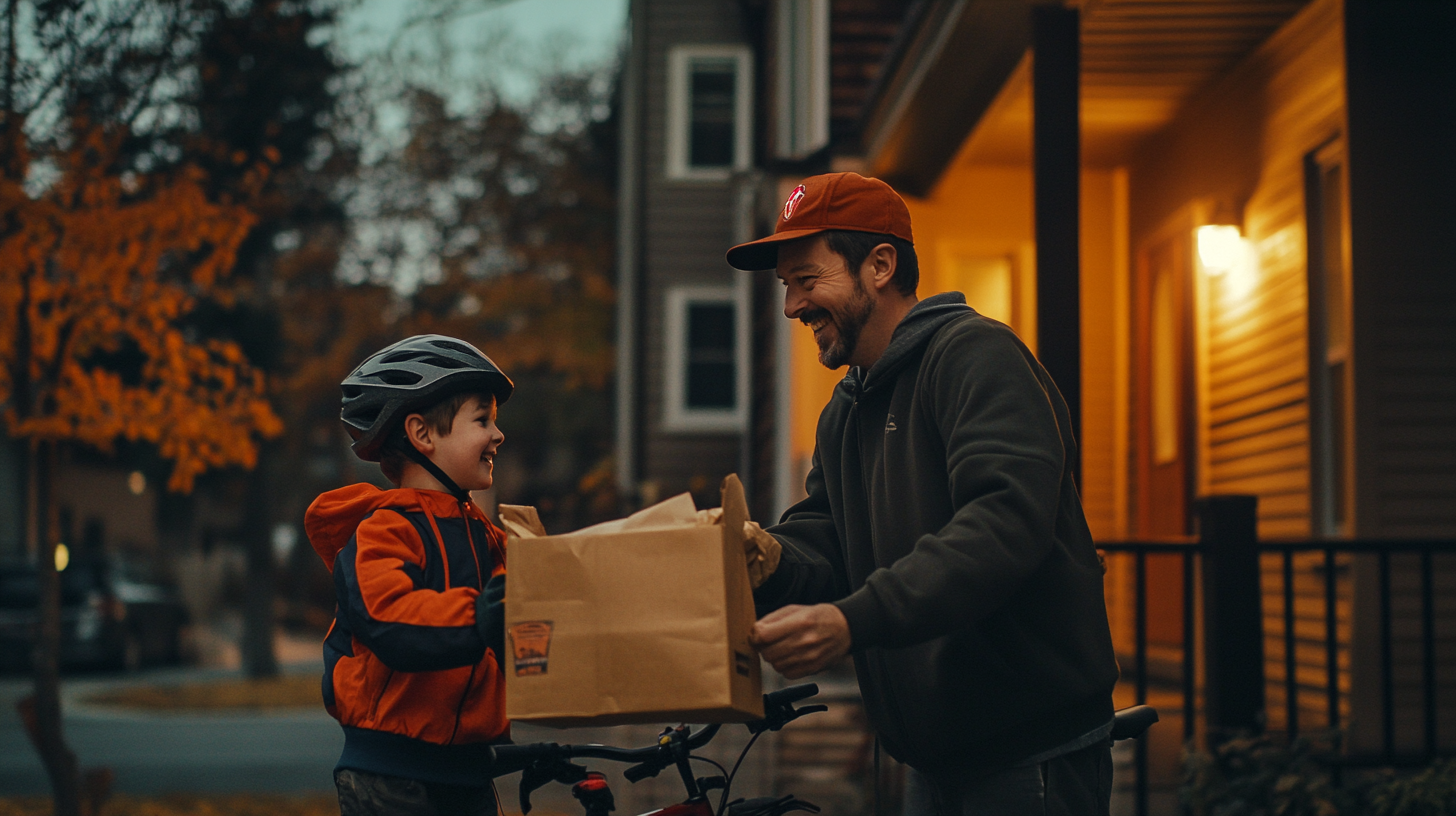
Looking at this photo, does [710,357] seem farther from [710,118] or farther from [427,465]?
[427,465]

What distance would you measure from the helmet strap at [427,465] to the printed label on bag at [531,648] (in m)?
0.66

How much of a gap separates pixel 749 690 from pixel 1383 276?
17.0 feet

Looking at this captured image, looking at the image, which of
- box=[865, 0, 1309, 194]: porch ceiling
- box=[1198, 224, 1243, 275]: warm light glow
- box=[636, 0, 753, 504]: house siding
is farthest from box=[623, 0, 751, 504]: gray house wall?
box=[1198, 224, 1243, 275]: warm light glow

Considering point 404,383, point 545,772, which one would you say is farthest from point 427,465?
point 545,772

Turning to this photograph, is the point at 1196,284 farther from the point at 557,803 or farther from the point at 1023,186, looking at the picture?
the point at 557,803

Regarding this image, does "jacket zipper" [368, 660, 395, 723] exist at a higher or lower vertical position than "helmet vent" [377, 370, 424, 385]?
lower

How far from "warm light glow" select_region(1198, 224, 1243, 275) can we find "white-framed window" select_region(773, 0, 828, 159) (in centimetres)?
285

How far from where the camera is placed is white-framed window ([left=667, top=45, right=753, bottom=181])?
1642 cm

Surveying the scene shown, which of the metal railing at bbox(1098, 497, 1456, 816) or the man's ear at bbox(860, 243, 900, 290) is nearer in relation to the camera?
the man's ear at bbox(860, 243, 900, 290)

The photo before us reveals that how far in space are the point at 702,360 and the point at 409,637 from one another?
47.6ft

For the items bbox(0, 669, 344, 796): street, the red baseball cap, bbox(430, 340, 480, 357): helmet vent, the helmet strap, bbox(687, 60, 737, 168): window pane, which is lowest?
bbox(0, 669, 344, 796): street

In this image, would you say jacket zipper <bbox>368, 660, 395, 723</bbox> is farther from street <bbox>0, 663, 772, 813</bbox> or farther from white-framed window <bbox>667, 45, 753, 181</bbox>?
white-framed window <bbox>667, 45, 753, 181</bbox>

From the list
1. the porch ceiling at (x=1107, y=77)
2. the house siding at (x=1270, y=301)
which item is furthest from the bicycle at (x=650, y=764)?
the house siding at (x=1270, y=301)

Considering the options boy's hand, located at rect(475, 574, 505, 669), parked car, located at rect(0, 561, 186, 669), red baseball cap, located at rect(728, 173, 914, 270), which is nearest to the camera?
boy's hand, located at rect(475, 574, 505, 669)
